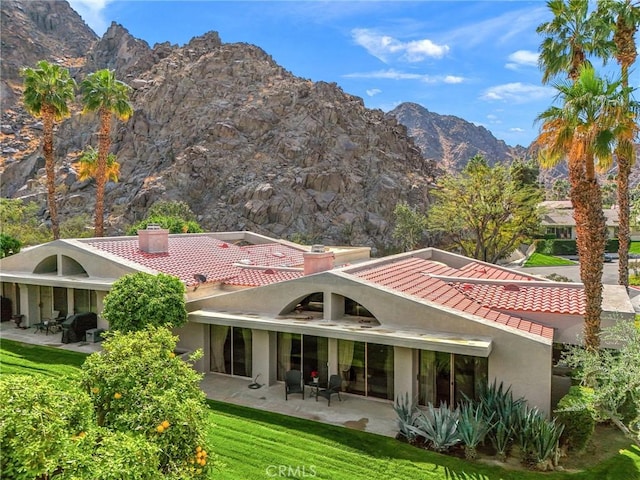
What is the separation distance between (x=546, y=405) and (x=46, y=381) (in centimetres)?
1301

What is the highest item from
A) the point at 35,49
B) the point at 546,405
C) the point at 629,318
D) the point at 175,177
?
the point at 35,49

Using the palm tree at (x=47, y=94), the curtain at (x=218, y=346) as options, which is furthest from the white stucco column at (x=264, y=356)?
the palm tree at (x=47, y=94)

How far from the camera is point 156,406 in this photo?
6.88 metres

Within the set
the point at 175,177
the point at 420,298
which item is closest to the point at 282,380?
the point at 420,298

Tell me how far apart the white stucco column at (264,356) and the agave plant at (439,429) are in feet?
20.3

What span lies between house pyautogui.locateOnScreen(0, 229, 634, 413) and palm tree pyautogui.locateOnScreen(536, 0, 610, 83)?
1029 cm

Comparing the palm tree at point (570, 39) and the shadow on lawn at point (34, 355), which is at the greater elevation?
the palm tree at point (570, 39)

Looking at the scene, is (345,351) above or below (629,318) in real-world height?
below

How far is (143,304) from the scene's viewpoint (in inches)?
659

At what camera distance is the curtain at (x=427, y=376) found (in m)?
14.8

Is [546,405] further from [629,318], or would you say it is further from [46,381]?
[46,381]

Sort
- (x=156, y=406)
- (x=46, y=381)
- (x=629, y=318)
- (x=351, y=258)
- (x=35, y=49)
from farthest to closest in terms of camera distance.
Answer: (x=35, y=49) < (x=351, y=258) < (x=629, y=318) < (x=156, y=406) < (x=46, y=381)

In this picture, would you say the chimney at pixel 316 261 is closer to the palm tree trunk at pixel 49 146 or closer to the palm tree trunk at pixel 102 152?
the palm tree trunk at pixel 102 152

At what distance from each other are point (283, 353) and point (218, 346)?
118 inches
